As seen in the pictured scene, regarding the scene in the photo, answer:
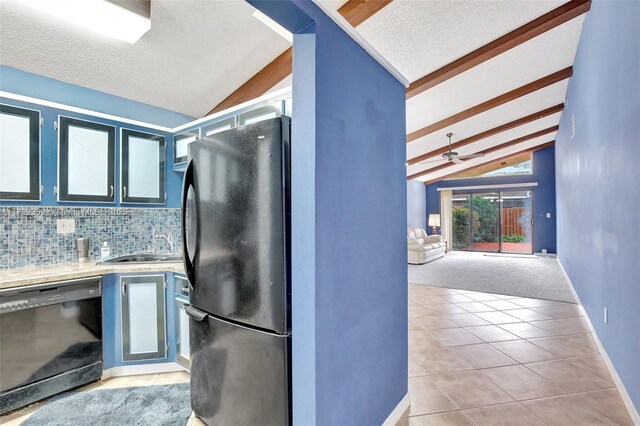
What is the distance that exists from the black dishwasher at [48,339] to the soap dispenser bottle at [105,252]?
49 cm

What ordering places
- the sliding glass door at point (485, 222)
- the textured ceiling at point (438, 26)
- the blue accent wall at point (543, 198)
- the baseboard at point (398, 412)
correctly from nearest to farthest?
the baseboard at point (398, 412) → the textured ceiling at point (438, 26) → the blue accent wall at point (543, 198) → the sliding glass door at point (485, 222)

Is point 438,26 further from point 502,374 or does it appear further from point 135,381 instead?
point 135,381

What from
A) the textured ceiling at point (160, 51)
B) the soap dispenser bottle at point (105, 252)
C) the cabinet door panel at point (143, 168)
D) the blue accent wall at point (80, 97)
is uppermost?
the textured ceiling at point (160, 51)

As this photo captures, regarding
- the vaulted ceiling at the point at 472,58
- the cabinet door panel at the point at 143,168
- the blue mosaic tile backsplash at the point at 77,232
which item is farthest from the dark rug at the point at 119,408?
the vaulted ceiling at the point at 472,58

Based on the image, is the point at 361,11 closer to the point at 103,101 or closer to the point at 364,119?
the point at 364,119

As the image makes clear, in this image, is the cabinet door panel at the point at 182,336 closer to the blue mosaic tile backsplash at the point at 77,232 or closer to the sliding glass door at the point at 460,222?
the blue mosaic tile backsplash at the point at 77,232

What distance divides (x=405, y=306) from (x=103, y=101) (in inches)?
120

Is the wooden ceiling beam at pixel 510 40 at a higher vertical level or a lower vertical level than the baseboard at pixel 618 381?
higher

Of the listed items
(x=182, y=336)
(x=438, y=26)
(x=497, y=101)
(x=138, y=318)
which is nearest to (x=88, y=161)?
(x=138, y=318)

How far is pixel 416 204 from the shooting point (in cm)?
1059

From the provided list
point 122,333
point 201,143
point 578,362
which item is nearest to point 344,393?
point 201,143

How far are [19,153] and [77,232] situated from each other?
71 cm

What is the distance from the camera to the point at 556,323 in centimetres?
346

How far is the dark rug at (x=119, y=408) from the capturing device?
6.21 ft
